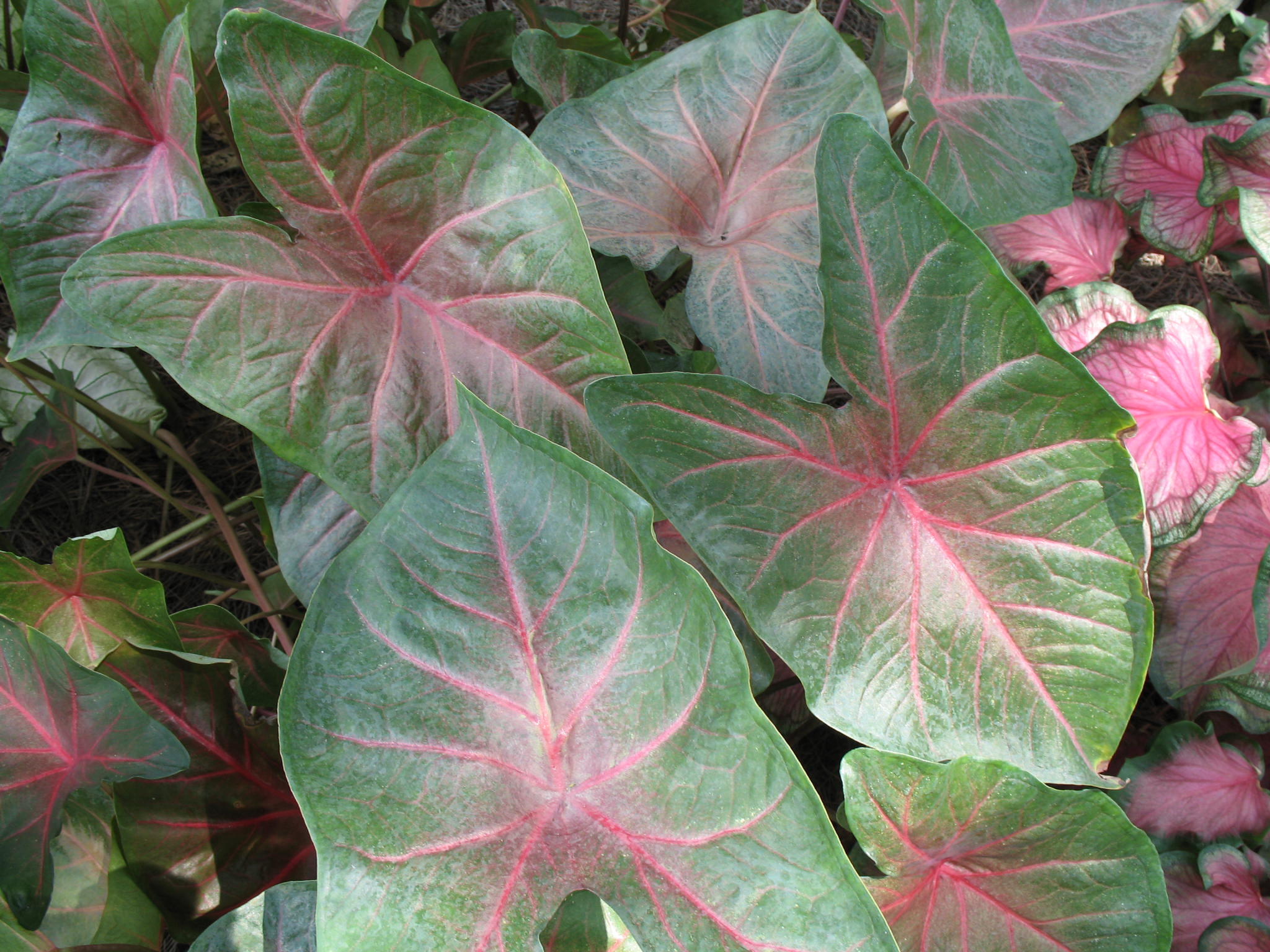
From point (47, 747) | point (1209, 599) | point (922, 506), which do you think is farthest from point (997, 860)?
point (47, 747)

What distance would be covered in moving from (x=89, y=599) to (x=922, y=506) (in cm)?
96

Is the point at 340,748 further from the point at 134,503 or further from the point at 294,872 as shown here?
the point at 134,503

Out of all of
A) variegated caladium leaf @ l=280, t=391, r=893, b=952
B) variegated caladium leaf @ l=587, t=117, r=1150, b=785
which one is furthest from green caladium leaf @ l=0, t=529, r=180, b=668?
variegated caladium leaf @ l=587, t=117, r=1150, b=785

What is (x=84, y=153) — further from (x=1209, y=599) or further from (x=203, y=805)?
(x=1209, y=599)

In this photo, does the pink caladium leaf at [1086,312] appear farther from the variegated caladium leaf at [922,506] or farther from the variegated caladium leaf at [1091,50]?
the variegated caladium leaf at [922,506]

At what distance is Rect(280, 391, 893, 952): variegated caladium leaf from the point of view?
0.61 metres

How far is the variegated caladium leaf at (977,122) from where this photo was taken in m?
1.04

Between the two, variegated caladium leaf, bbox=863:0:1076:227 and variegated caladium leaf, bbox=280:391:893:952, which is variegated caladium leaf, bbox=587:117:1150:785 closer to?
variegated caladium leaf, bbox=280:391:893:952

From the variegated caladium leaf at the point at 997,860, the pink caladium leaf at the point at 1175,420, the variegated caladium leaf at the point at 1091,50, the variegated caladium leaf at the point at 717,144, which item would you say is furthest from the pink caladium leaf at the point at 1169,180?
the variegated caladium leaf at the point at 997,860

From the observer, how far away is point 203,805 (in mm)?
907

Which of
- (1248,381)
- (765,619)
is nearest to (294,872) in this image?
(765,619)

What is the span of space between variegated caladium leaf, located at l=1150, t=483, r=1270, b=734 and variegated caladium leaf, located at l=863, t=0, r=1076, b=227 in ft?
1.84

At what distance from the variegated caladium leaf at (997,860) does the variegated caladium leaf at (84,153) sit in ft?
3.03

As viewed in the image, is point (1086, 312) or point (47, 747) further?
point (1086, 312)
